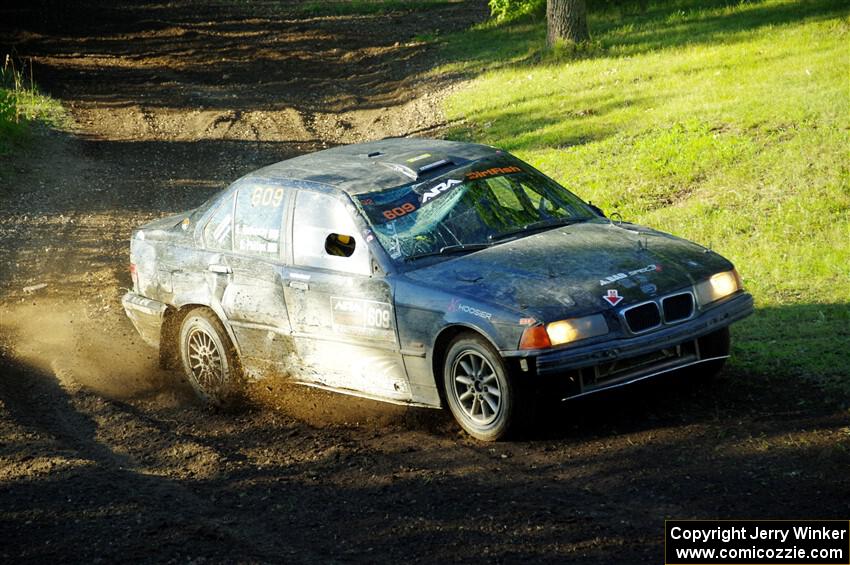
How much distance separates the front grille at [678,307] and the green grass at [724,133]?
122 centimetres

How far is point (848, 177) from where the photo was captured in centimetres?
1218

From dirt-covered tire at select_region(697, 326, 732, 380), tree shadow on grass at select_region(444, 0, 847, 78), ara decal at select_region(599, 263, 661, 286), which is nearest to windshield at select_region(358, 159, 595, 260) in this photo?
ara decal at select_region(599, 263, 661, 286)

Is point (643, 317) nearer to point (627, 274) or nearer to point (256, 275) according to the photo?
point (627, 274)

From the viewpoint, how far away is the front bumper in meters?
6.40

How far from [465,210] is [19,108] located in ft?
56.8

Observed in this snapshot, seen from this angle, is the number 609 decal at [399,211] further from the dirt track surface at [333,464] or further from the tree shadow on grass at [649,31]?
the tree shadow on grass at [649,31]

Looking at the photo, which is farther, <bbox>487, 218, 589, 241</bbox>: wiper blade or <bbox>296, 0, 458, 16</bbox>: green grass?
<bbox>296, 0, 458, 16</bbox>: green grass

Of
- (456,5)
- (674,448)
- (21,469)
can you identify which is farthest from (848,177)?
(456,5)

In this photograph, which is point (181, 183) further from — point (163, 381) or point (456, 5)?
point (456, 5)

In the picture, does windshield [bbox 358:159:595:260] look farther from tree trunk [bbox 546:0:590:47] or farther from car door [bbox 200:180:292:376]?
tree trunk [bbox 546:0:590:47]

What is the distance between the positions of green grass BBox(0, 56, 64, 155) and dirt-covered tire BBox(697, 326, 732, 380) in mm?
14969

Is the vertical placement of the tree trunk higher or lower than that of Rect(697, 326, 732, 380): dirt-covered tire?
higher

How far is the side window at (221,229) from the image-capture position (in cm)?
834

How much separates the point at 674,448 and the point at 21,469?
4.11 meters
